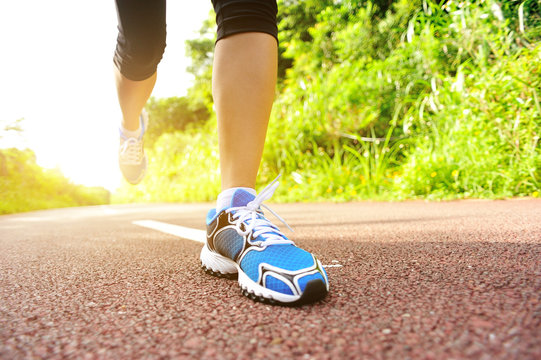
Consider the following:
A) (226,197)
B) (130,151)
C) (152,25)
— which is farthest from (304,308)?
(130,151)

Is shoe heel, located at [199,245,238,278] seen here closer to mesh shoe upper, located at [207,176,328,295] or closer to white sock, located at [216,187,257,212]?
mesh shoe upper, located at [207,176,328,295]

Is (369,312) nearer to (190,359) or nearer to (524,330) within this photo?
(524,330)

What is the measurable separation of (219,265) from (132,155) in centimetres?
170

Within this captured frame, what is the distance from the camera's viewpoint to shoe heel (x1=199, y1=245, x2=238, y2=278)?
1201 millimetres

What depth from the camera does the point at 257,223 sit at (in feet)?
3.76

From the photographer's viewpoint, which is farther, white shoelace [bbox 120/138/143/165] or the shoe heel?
white shoelace [bbox 120/138/143/165]

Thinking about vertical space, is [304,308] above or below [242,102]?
below

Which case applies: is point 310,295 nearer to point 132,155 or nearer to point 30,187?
point 132,155

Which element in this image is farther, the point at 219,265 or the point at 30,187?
the point at 30,187

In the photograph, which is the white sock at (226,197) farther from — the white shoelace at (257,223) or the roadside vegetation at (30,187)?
the roadside vegetation at (30,187)

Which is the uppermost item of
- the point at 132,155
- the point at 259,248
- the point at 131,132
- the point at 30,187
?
the point at 131,132

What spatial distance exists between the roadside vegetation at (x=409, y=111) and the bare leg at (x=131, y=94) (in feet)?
9.85

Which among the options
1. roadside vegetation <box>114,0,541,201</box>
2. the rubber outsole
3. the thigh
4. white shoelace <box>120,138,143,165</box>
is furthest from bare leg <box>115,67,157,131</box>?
roadside vegetation <box>114,0,541,201</box>

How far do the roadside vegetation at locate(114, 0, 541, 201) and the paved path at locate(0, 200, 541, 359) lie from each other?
2.35 m
